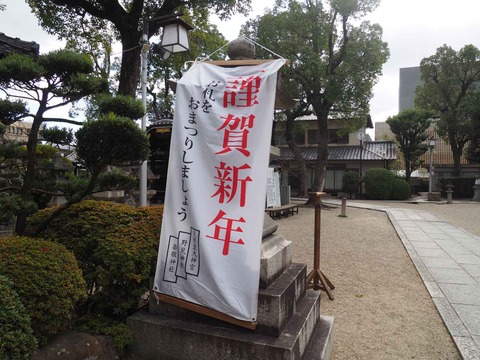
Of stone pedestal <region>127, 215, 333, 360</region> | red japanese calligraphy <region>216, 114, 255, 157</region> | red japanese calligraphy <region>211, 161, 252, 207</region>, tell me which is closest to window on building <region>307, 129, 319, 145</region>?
stone pedestal <region>127, 215, 333, 360</region>

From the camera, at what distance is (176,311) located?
2.85 metres

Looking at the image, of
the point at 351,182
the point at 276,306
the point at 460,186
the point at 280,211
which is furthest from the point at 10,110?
the point at 460,186

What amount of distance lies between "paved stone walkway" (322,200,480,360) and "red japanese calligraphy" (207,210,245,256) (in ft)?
8.55

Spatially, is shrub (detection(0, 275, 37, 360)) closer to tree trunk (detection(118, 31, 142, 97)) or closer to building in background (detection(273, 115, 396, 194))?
tree trunk (detection(118, 31, 142, 97))

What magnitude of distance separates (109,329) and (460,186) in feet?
104

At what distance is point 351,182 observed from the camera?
26.3 m

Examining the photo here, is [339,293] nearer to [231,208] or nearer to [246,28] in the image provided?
[231,208]

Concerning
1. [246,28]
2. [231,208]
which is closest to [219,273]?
[231,208]

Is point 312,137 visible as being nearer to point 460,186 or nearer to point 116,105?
point 460,186

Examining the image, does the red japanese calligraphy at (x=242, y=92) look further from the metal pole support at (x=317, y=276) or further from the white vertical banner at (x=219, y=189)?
the metal pole support at (x=317, y=276)

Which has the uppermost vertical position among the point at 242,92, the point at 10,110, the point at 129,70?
the point at 129,70

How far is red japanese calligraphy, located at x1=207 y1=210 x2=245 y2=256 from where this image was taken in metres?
2.47

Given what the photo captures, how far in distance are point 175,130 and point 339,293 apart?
12.2 feet

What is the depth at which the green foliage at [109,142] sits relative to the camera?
8.68 feet
